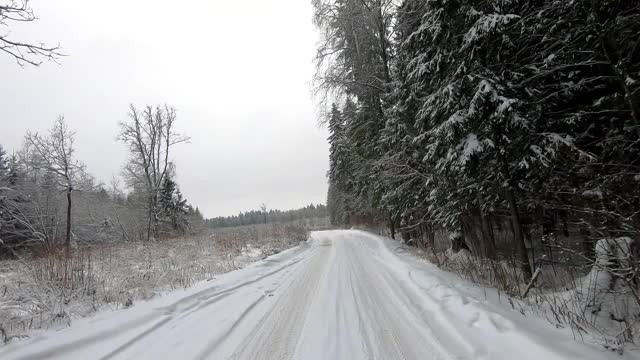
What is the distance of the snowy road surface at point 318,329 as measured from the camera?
12.4 feet

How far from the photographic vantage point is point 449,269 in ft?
30.1

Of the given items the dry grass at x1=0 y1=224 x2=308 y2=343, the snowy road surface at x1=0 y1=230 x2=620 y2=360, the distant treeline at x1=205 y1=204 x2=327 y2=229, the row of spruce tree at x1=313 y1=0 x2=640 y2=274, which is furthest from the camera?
the distant treeline at x1=205 y1=204 x2=327 y2=229

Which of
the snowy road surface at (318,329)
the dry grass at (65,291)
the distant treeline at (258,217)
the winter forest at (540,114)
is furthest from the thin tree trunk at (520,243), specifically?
the distant treeline at (258,217)

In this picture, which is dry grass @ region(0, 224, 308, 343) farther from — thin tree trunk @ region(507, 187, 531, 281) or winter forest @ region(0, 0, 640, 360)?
thin tree trunk @ region(507, 187, 531, 281)

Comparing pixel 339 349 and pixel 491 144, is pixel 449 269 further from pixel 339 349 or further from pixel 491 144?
pixel 339 349

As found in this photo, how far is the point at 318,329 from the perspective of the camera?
4.83 metres

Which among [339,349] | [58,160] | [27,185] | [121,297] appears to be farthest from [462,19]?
[27,185]

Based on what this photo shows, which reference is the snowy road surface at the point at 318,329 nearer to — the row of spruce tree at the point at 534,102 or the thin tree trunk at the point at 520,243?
the thin tree trunk at the point at 520,243

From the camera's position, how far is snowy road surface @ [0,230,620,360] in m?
3.78

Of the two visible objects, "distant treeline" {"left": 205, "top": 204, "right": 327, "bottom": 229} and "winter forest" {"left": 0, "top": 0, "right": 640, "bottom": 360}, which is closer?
"winter forest" {"left": 0, "top": 0, "right": 640, "bottom": 360}

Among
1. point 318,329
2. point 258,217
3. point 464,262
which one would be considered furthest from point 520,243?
point 258,217

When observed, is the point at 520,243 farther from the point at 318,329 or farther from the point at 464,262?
the point at 318,329

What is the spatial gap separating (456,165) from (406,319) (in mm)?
4265

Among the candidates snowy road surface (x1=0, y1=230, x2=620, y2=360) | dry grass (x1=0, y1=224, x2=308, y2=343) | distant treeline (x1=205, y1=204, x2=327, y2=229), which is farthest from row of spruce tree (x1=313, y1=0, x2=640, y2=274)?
distant treeline (x1=205, y1=204, x2=327, y2=229)
